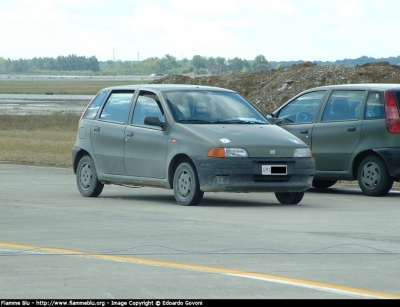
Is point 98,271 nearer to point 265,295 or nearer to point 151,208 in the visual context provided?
point 265,295

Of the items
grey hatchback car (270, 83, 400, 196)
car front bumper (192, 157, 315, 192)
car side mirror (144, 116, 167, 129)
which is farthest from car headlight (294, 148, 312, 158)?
car side mirror (144, 116, 167, 129)

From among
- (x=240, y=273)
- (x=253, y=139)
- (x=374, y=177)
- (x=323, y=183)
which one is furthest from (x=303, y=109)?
(x=240, y=273)

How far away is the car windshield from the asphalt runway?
1.22m

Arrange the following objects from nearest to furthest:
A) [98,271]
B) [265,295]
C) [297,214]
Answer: [265,295]
[98,271]
[297,214]

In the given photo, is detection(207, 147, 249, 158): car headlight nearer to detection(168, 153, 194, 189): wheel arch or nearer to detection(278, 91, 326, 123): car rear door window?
detection(168, 153, 194, 189): wheel arch

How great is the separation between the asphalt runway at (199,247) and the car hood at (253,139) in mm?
802

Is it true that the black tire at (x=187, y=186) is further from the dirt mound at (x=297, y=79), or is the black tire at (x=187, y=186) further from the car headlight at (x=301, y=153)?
the dirt mound at (x=297, y=79)

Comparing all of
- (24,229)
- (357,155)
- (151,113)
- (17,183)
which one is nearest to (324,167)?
(357,155)

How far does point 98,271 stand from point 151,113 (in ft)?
23.8

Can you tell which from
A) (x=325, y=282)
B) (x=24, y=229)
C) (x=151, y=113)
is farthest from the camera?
(x=151, y=113)

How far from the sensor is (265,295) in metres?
7.88

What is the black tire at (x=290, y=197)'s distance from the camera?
15688 mm

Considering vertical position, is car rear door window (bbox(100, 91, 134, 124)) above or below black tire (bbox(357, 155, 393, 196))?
above

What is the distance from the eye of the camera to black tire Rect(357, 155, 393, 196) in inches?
658
